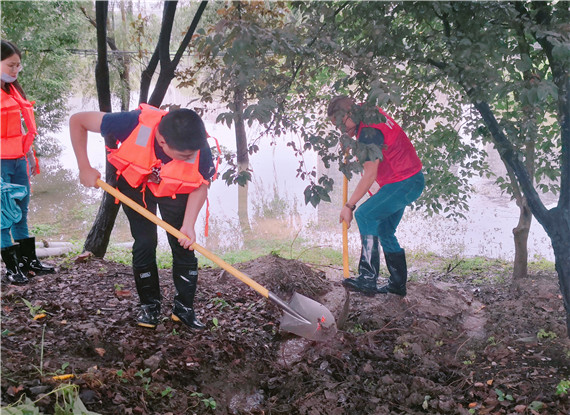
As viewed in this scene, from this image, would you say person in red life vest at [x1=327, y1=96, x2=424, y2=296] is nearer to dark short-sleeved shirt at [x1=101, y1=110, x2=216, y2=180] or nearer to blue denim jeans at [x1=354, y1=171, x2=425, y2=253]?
blue denim jeans at [x1=354, y1=171, x2=425, y2=253]

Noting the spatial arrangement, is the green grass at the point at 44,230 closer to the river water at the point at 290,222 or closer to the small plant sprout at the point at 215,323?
the river water at the point at 290,222

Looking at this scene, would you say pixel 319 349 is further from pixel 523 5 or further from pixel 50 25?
pixel 50 25

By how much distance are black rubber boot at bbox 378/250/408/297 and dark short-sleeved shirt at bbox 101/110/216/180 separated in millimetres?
1984

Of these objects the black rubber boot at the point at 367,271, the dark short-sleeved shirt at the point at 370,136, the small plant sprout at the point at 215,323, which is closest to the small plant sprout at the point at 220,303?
the small plant sprout at the point at 215,323

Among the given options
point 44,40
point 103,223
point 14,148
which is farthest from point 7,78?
point 44,40

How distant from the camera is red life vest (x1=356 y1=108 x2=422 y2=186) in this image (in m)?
4.03

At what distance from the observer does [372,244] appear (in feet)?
14.5

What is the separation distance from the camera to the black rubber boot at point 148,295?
139 inches

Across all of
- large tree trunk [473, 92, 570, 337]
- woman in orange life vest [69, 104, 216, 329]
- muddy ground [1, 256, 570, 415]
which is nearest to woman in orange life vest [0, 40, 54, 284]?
muddy ground [1, 256, 570, 415]

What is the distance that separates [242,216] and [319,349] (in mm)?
7267

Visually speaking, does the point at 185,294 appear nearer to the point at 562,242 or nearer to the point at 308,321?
the point at 308,321

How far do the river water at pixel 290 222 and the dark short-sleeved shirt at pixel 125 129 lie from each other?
4.90 metres

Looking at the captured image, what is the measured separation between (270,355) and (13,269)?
7.65 ft

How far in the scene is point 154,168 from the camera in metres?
3.27
